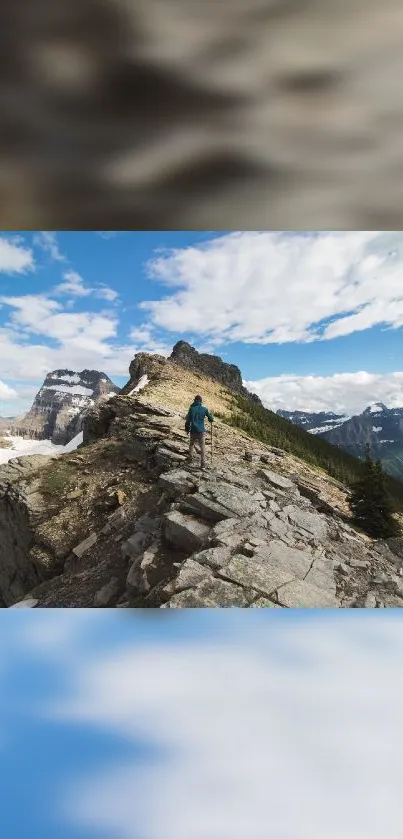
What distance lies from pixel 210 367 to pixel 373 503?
30.8 m

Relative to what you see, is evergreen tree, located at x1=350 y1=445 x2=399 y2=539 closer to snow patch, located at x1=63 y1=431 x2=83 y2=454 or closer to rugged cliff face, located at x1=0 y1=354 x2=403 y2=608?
rugged cliff face, located at x1=0 y1=354 x2=403 y2=608

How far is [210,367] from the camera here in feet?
140

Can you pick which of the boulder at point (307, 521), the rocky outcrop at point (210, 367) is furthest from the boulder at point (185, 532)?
the rocky outcrop at point (210, 367)

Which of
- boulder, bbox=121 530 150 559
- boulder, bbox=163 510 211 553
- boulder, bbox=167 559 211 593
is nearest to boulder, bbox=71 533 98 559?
boulder, bbox=121 530 150 559

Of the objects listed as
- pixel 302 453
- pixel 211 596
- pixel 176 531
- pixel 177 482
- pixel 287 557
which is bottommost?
pixel 211 596

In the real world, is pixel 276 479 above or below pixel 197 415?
below

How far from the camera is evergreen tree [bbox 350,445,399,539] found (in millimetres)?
11828

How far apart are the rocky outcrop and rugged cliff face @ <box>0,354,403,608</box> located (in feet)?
71.6

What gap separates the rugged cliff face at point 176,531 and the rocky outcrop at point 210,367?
71.6ft

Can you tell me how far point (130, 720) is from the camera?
12.8ft

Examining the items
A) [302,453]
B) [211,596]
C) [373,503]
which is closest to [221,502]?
[211,596]

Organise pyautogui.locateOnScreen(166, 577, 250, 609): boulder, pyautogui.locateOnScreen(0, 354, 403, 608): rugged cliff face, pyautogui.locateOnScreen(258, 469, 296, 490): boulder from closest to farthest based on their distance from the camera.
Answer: pyautogui.locateOnScreen(166, 577, 250, 609): boulder < pyautogui.locateOnScreen(0, 354, 403, 608): rugged cliff face < pyautogui.locateOnScreen(258, 469, 296, 490): boulder

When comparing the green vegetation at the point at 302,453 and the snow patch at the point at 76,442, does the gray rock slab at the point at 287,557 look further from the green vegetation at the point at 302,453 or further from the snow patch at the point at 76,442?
the snow patch at the point at 76,442

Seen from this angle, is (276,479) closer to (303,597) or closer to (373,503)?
(373,503)
